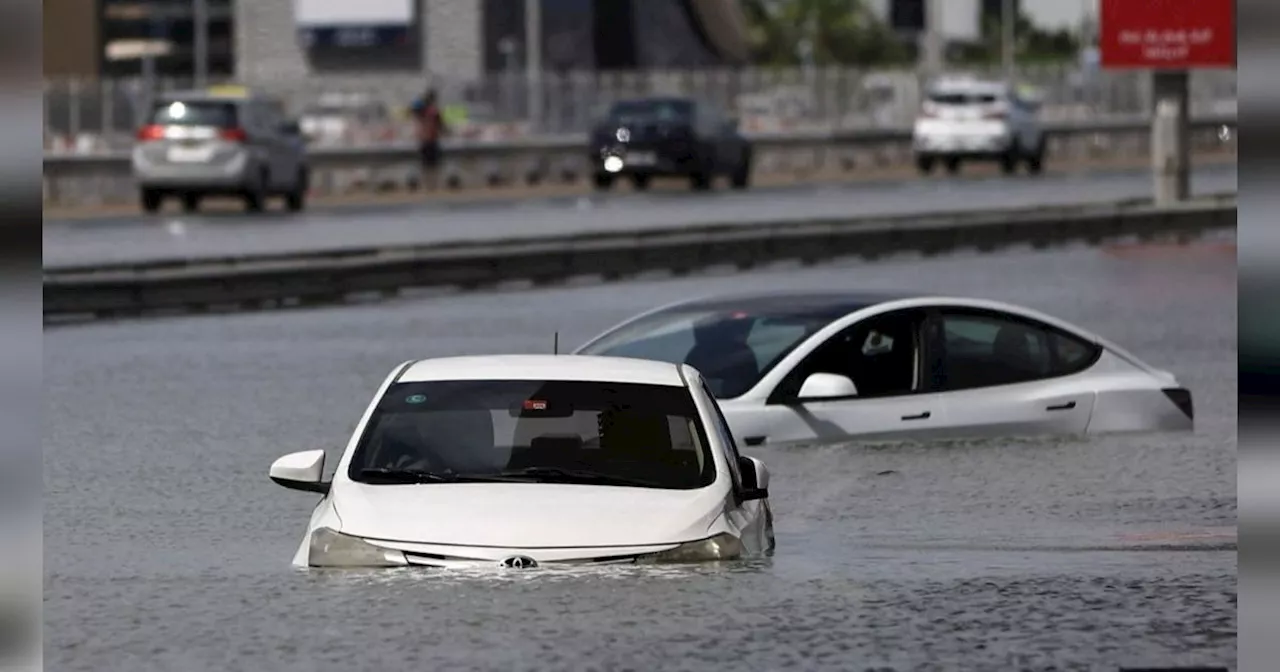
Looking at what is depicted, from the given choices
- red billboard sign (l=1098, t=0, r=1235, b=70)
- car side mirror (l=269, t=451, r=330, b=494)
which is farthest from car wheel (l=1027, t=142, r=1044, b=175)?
car side mirror (l=269, t=451, r=330, b=494)

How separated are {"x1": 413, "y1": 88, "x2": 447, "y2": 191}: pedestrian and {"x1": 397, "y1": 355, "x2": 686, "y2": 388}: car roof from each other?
128ft

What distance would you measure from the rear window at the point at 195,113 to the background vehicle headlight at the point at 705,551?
117 ft

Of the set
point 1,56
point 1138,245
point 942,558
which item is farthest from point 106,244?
point 1,56

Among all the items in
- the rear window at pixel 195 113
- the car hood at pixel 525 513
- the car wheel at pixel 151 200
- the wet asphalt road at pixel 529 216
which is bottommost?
the wet asphalt road at pixel 529 216

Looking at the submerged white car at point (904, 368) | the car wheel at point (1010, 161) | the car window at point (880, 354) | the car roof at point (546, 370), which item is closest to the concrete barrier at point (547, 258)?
the submerged white car at point (904, 368)

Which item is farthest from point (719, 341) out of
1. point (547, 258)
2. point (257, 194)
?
point (257, 194)

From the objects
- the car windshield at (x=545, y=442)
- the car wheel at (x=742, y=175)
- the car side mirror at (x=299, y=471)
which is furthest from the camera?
the car wheel at (x=742, y=175)

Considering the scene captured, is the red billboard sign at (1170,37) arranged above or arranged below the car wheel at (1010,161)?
above

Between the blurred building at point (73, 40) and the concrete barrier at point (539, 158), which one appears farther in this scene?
the blurred building at point (73, 40)

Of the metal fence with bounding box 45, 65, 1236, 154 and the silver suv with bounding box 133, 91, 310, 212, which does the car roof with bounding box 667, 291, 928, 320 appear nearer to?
the silver suv with bounding box 133, 91, 310, 212

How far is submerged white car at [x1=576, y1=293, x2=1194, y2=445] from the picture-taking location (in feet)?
54.1

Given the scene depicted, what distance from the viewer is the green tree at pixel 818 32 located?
613 ft

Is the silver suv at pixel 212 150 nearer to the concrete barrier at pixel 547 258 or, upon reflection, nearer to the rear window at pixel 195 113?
the rear window at pixel 195 113

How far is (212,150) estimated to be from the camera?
4559 centimetres
